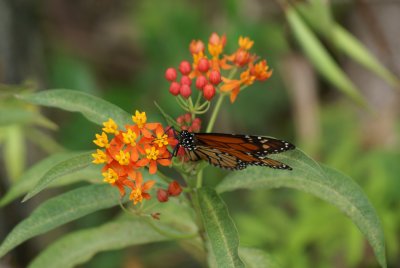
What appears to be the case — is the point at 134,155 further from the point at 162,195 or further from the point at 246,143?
the point at 246,143

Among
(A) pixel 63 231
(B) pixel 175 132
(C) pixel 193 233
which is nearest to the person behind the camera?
(B) pixel 175 132

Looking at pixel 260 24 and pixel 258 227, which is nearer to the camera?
pixel 258 227

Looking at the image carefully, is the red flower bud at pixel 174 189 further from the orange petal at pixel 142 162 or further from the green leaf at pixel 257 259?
the green leaf at pixel 257 259

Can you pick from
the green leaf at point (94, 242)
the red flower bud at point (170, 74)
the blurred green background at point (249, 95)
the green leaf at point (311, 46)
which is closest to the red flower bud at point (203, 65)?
the red flower bud at point (170, 74)

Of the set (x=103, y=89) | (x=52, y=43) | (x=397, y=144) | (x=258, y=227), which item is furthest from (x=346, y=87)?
(x=52, y=43)

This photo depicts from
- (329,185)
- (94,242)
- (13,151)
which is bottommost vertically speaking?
(329,185)

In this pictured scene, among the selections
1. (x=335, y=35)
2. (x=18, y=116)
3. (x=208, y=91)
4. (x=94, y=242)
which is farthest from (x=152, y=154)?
(x=335, y=35)

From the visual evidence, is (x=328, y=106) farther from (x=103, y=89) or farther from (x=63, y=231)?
(x=63, y=231)
